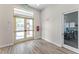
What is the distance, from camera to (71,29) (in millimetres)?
3727

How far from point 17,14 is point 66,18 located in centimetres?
254

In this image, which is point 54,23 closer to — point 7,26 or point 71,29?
point 71,29

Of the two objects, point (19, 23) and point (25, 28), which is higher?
point (19, 23)

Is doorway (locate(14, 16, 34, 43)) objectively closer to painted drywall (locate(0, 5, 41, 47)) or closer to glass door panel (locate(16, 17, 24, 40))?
glass door panel (locate(16, 17, 24, 40))

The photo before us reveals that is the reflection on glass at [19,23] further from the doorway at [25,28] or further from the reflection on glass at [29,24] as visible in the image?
the reflection on glass at [29,24]

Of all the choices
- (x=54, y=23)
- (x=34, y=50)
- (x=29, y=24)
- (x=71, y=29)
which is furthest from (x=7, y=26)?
(x=71, y=29)

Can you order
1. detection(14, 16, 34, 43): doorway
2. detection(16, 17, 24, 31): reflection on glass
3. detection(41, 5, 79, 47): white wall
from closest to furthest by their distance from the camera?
detection(41, 5, 79, 47): white wall → detection(16, 17, 24, 31): reflection on glass → detection(14, 16, 34, 43): doorway

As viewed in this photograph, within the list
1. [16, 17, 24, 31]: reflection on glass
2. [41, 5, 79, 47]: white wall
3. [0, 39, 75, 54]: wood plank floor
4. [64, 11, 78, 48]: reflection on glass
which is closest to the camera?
[0, 39, 75, 54]: wood plank floor

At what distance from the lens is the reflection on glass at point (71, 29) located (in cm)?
352

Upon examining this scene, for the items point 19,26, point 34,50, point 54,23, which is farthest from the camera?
point 19,26

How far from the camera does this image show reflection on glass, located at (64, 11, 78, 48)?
3.52 m

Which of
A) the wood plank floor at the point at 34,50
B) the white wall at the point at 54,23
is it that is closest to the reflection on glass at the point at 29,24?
the white wall at the point at 54,23

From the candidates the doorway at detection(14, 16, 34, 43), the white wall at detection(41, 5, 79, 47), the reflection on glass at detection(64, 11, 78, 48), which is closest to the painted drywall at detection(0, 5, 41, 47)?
the doorway at detection(14, 16, 34, 43)

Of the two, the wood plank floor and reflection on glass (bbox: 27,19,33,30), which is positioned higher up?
reflection on glass (bbox: 27,19,33,30)
